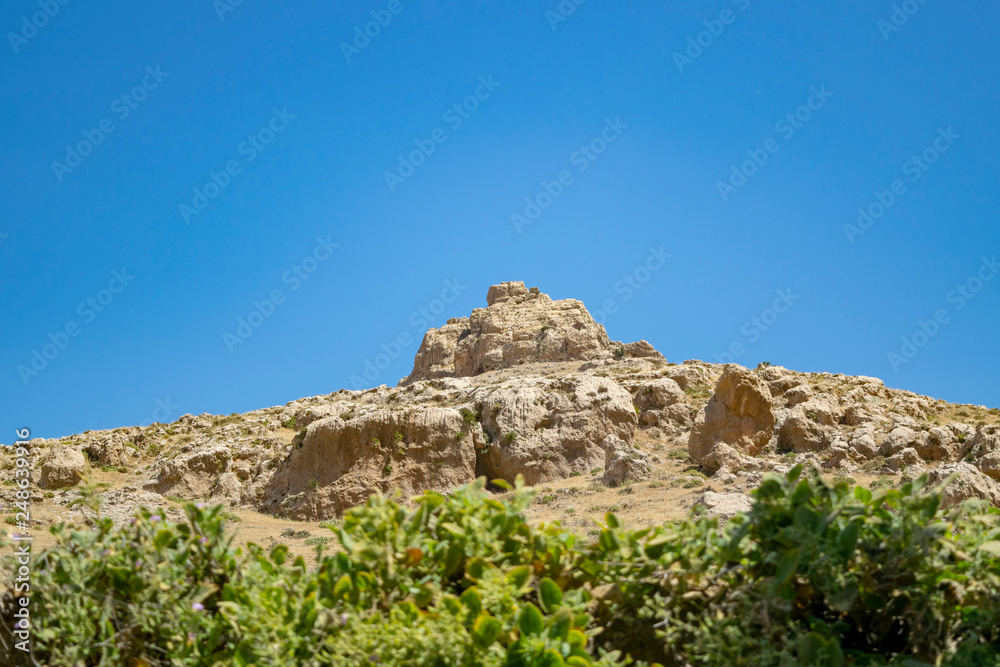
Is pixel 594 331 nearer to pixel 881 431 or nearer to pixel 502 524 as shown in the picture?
pixel 881 431

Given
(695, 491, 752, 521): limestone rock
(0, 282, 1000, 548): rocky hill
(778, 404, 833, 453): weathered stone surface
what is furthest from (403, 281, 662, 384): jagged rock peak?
(695, 491, 752, 521): limestone rock

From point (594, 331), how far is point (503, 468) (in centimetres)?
3371

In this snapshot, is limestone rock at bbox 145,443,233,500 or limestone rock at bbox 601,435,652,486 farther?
limestone rock at bbox 145,443,233,500

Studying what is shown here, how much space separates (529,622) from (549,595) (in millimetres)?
209

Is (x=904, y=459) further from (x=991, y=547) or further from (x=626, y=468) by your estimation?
(x=991, y=547)

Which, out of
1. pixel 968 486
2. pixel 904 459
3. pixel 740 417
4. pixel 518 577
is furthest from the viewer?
pixel 740 417

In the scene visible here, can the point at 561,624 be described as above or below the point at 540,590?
below

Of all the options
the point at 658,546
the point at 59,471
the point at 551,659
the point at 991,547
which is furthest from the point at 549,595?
the point at 59,471

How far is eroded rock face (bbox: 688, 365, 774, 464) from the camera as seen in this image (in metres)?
23.9

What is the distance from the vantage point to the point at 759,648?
2373 mm

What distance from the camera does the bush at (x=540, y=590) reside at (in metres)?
2.36

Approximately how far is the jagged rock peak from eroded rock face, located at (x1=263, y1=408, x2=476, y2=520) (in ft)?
91.8

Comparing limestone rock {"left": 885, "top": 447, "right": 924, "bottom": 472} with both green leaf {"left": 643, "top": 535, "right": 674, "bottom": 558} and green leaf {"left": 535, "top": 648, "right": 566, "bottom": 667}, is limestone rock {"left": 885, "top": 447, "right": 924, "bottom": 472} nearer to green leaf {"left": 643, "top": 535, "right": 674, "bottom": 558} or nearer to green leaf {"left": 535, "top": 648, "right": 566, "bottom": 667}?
green leaf {"left": 643, "top": 535, "right": 674, "bottom": 558}

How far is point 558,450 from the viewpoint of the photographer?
77.9ft
